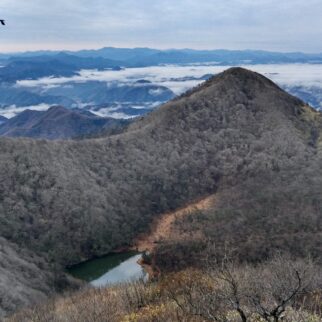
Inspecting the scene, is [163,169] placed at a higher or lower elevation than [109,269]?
higher

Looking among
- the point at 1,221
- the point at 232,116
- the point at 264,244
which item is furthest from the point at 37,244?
the point at 232,116

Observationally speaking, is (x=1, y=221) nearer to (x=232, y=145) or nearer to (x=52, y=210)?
(x=52, y=210)

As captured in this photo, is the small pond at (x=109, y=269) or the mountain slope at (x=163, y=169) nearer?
the small pond at (x=109, y=269)

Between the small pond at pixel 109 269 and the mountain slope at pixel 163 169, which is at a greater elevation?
the mountain slope at pixel 163 169

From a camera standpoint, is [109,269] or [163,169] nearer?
[109,269]
